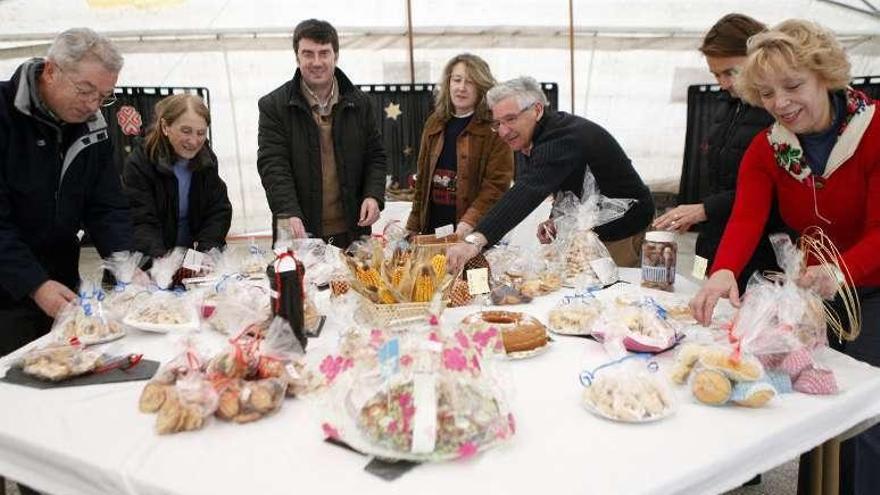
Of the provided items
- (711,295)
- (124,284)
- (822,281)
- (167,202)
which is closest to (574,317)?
(711,295)

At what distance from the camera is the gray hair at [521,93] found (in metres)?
2.63

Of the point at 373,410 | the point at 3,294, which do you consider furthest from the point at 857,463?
the point at 3,294

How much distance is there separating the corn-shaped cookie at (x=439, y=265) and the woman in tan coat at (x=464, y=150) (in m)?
1.32

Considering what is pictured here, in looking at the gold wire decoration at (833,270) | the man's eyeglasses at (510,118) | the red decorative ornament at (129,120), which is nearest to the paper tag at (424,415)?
the gold wire decoration at (833,270)

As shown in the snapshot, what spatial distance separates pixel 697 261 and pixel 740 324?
2.35ft

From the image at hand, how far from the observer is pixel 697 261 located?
2158mm

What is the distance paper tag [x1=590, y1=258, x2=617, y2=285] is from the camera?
7.47 ft

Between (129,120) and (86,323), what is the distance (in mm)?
4872

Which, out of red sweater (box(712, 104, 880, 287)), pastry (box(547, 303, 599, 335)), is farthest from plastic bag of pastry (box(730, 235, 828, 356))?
pastry (box(547, 303, 599, 335))

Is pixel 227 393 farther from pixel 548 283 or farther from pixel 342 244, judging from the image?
pixel 342 244

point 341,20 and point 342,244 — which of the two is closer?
point 342,244

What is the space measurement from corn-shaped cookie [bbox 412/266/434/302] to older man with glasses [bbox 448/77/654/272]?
2.21 ft

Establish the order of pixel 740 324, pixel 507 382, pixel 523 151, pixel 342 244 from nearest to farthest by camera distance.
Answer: pixel 507 382, pixel 740 324, pixel 523 151, pixel 342 244

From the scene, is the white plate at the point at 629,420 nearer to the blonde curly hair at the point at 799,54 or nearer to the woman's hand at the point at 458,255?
the woman's hand at the point at 458,255
